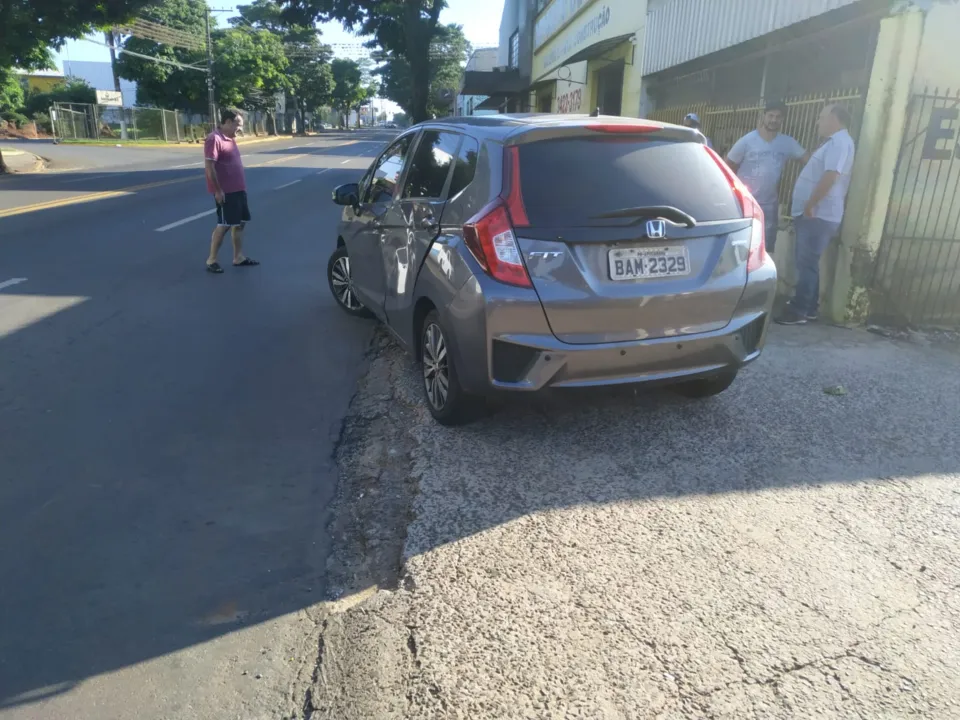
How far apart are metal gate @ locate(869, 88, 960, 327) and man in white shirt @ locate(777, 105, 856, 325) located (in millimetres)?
451

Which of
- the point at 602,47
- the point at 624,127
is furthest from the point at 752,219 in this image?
the point at 602,47

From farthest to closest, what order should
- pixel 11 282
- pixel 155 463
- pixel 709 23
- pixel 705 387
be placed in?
pixel 709 23, pixel 11 282, pixel 705 387, pixel 155 463

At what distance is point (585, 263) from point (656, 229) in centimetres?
42

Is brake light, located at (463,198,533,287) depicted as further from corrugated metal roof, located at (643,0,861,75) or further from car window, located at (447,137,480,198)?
corrugated metal roof, located at (643,0,861,75)

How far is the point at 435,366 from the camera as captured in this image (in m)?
4.38

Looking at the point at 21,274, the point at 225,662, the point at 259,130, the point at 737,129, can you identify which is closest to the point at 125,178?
the point at 21,274

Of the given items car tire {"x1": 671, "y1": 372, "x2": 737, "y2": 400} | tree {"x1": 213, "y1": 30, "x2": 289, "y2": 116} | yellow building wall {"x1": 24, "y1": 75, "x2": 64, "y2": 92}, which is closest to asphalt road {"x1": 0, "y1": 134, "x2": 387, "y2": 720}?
car tire {"x1": 671, "y1": 372, "x2": 737, "y2": 400}

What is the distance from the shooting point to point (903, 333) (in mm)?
6414

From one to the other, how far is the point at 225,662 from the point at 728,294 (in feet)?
9.69

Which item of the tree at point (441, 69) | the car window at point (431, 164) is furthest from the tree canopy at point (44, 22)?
the tree at point (441, 69)

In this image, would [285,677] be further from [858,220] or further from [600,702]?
[858,220]

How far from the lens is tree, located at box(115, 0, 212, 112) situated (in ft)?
181

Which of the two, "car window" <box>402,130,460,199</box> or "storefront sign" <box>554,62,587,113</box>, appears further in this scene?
"storefront sign" <box>554,62,587,113</box>

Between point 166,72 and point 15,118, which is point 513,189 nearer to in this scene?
point 15,118
